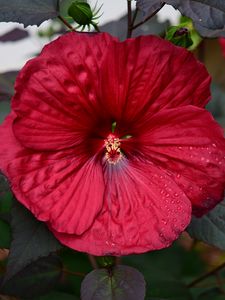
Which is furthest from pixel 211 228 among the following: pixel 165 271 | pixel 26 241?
pixel 165 271

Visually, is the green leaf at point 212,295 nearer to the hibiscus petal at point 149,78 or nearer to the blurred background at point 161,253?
the blurred background at point 161,253

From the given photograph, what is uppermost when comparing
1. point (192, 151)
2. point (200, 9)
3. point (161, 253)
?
point (200, 9)

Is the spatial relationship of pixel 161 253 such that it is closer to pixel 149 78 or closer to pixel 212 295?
pixel 212 295

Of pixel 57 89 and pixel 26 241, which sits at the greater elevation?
pixel 57 89

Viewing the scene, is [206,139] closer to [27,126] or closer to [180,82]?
[180,82]

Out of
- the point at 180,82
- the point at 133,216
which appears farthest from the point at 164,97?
the point at 133,216

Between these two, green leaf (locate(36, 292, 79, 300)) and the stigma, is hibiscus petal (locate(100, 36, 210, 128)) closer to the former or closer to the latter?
the stigma

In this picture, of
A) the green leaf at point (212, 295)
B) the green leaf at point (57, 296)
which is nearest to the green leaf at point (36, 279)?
the green leaf at point (57, 296)
